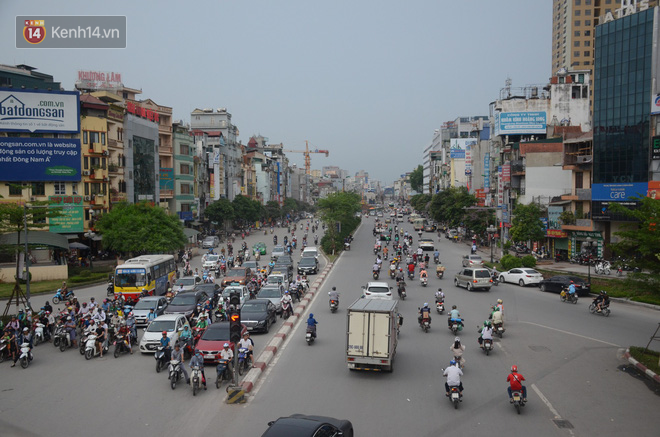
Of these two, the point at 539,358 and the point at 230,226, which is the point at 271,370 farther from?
the point at 230,226

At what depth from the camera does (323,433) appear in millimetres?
9281

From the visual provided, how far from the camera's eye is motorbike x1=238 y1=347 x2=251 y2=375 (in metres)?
16.4

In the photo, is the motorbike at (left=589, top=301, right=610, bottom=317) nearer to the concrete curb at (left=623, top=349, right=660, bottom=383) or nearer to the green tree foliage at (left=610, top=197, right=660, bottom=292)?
the green tree foliage at (left=610, top=197, right=660, bottom=292)

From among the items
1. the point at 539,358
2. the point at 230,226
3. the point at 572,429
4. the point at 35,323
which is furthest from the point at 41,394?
the point at 230,226

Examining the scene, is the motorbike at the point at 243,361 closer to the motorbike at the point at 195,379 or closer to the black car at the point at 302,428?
the motorbike at the point at 195,379

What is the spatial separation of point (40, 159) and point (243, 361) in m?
39.6

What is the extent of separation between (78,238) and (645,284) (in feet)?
154

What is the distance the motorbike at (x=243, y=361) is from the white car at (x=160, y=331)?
11.5ft

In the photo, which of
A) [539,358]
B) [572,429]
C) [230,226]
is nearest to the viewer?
[572,429]

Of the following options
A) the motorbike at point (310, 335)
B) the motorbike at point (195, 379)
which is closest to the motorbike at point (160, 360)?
the motorbike at point (195, 379)

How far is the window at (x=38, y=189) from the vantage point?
159 feet

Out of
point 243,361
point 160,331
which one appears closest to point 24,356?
point 160,331

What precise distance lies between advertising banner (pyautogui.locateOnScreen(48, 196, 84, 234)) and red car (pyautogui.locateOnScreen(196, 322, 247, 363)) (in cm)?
3537

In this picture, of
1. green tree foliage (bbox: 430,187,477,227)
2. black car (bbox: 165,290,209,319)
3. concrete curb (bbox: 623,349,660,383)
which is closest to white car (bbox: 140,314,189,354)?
black car (bbox: 165,290,209,319)
